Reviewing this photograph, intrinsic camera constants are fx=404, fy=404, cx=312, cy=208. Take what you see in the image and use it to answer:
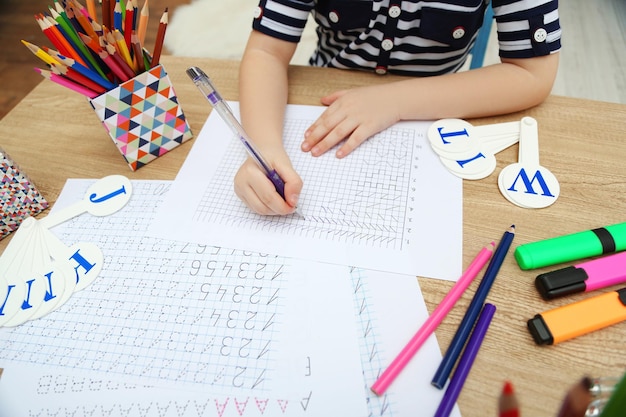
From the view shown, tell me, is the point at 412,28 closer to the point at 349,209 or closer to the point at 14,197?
the point at 349,209

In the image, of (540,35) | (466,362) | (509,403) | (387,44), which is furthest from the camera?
(387,44)

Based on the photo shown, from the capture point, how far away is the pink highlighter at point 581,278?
37 centimetres

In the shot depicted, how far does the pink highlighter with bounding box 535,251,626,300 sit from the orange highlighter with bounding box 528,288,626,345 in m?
0.01

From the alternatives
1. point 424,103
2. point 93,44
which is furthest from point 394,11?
point 93,44

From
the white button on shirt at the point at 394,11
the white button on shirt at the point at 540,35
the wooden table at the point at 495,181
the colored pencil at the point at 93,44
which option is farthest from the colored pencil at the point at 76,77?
the white button on shirt at the point at 540,35

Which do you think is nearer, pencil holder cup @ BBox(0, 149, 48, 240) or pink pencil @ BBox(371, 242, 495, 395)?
pink pencil @ BBox(371, 242, 495, 395)

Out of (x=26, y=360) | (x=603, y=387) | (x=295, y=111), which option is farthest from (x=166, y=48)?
(x=603, y=387)

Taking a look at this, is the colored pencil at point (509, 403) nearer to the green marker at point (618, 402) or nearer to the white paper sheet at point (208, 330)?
the green marker at point (618, 402)

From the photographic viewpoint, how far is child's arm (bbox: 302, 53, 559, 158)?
1.75 feet

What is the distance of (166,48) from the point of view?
165 cm

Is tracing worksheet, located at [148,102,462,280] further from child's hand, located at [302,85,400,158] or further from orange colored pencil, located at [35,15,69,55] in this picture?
orange colored pencil, located at [35,15,69,55]

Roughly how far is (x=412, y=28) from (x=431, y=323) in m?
0.49

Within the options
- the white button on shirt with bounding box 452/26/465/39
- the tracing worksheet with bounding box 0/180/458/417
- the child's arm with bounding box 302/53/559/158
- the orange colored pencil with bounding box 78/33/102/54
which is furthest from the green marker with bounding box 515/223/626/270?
the orange colored pencil with bounding box 78/33/102/54

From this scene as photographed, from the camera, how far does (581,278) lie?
37 centimetres
